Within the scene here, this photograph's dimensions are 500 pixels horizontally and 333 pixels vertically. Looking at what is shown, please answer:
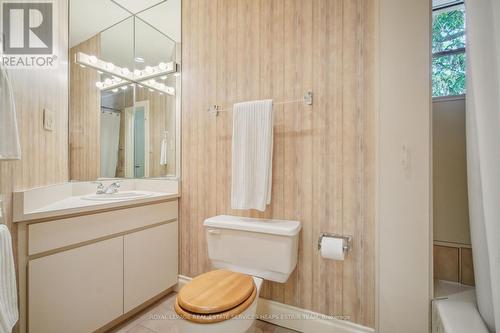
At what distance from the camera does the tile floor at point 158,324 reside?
60.8 inches

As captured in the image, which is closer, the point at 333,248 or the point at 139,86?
the point at 333,248

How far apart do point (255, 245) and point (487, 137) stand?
1.19 m

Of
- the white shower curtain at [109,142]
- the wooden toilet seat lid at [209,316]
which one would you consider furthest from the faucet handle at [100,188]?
the wooden toilet seat lid at [209,316]

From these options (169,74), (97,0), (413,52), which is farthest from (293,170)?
(97,0)

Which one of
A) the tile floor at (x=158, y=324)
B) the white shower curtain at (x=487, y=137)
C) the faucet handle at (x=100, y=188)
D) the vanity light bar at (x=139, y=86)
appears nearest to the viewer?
the white shower curtain at (x=487, y=137)

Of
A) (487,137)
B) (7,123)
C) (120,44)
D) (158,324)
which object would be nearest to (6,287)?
(7,123)

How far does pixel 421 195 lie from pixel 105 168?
2315 mm

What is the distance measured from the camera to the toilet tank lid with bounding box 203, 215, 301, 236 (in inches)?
54.8

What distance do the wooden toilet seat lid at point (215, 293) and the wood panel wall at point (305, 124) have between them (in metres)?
0.47

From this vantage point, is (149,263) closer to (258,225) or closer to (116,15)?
(258,225)

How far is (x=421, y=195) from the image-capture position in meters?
1.17

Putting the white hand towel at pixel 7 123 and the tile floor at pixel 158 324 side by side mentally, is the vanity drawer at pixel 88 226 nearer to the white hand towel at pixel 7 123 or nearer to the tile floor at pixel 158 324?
the white hand towel at pixel 7 123

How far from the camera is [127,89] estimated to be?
2.19 metres

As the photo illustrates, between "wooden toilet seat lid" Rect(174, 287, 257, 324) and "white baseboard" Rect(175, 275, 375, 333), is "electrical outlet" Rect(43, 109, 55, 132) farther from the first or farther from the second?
"white baseboard" Rect(175, 275, 375, 333)
